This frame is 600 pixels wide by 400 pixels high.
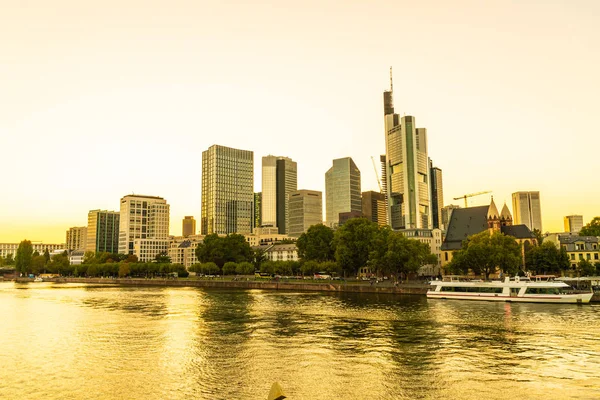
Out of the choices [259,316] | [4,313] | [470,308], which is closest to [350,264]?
[470,308]

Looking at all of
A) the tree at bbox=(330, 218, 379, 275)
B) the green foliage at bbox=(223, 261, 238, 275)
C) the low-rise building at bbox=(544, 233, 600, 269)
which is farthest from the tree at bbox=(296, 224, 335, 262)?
the low-rise building at bbox=(544, 233, 600, 269)

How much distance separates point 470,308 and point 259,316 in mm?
35090

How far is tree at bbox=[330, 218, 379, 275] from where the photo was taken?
144500 mm

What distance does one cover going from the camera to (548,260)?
129 meters

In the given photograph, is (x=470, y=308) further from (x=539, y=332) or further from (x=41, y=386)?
(x=41, y=386)

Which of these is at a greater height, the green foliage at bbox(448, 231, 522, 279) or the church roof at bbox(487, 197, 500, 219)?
the church roof at bbox(487, 197, 500, 219)

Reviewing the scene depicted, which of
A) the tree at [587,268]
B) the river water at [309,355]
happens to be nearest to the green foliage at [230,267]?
the tree at [587,268]

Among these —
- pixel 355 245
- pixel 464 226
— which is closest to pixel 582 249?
pixel 464 226

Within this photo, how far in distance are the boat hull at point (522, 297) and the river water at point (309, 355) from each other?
36.7ft

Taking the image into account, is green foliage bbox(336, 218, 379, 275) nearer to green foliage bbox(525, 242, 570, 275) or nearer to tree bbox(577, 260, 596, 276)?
green foliage bbox(525, 242, 570, 275)

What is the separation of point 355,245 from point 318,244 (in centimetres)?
3042

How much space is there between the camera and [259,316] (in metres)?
73.4

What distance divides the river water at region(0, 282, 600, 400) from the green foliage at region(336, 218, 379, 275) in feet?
222

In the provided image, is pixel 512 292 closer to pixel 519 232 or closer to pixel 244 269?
pixel 519 232
